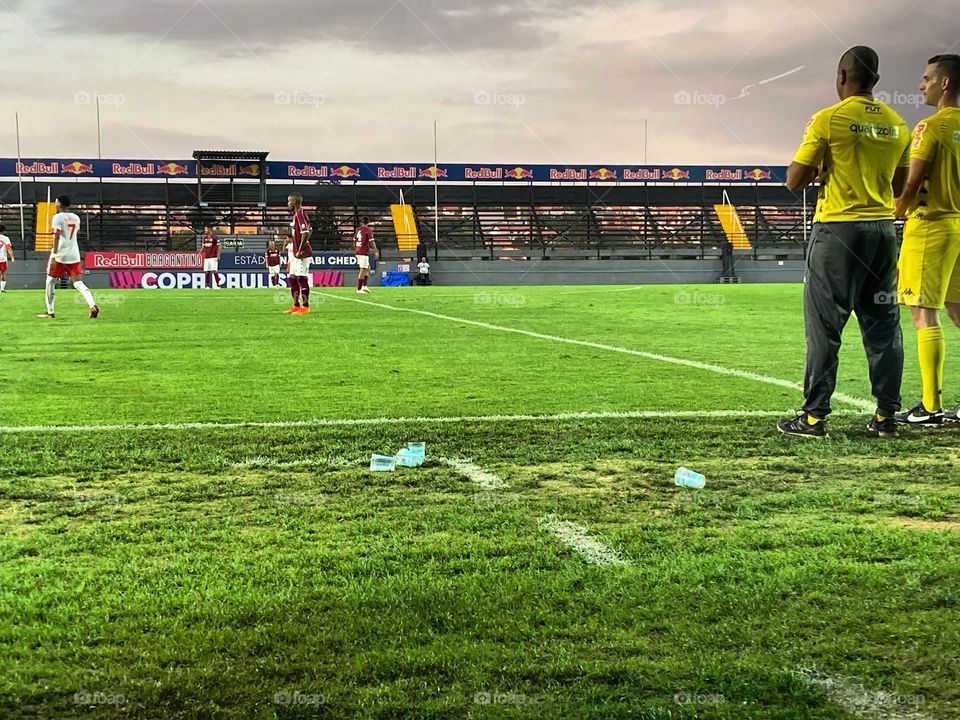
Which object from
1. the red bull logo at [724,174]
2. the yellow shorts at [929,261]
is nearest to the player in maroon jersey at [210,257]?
the red bull logo at [724,174]

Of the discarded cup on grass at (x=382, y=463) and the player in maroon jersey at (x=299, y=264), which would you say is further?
the player in maroon jersey at (x=299, y=264)

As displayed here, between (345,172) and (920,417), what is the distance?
150 feet

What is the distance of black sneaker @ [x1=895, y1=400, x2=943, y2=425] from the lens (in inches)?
231

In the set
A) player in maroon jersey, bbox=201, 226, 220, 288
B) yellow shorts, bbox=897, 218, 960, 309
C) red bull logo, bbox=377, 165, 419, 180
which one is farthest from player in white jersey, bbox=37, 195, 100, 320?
red bull logo, bbox=377, 165, 419, 180

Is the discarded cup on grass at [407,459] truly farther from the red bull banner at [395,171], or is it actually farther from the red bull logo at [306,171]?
the red bull logo at [306,171]

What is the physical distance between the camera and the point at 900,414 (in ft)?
19.6

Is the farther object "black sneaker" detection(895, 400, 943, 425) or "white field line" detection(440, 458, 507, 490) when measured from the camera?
"black sneaker" detection(895, 400, 943, 425)

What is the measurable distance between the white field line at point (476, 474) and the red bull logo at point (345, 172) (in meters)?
46.2

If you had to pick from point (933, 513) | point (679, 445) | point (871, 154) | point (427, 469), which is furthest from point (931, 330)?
point (427, 469)

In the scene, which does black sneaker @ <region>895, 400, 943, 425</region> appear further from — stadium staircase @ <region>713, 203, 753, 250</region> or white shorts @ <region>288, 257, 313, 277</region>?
stadium staircase @ <region>713, 203, 753, 250</region>

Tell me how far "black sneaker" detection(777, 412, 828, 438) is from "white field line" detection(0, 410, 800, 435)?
53 cm

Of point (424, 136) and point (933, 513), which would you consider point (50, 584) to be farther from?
point (424, 136)

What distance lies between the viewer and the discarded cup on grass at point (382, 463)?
4.61m

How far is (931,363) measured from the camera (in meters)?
6.06
